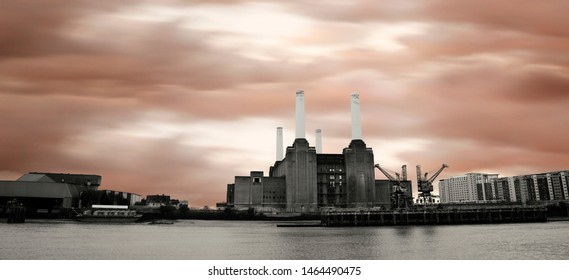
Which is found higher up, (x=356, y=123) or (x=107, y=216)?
(x=356, y=123)

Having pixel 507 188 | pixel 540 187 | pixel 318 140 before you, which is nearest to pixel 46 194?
pixel 318 140

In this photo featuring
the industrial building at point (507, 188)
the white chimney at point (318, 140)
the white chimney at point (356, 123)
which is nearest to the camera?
the white chimney at point (356, 123)

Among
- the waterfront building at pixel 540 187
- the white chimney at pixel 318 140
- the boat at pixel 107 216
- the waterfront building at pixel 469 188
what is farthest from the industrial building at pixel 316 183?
the waterfront building at pixel 469 188

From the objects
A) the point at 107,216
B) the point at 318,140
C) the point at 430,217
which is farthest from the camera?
the point at 318,140

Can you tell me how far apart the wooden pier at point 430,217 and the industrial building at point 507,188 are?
7.16 meters

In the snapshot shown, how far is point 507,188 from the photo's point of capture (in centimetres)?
8062

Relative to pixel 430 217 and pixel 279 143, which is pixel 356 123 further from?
pixel 430 217

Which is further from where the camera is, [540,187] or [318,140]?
[318,140]

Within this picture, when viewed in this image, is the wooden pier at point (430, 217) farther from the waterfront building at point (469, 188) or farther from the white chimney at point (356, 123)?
the waterfront building at point (469, 188)

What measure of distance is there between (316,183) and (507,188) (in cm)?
3885

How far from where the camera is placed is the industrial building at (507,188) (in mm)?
64031

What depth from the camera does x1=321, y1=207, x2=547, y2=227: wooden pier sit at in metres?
49.4

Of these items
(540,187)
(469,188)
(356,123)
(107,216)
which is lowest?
(107,216)
